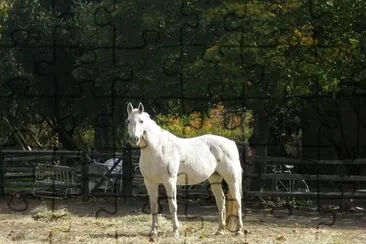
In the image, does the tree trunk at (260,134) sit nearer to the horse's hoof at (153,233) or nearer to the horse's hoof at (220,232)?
the horse's hoof at (220,232)

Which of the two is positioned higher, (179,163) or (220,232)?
(179,163)

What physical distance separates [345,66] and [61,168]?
25.2 feet

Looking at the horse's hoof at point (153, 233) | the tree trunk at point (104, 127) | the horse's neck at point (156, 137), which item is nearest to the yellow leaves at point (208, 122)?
the tree trunk at point (104, 127)

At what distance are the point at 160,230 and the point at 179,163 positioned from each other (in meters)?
1.15

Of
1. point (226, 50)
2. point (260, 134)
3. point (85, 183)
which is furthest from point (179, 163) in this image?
point (260, 134)

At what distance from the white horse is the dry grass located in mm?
452

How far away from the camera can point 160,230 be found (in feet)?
35.6

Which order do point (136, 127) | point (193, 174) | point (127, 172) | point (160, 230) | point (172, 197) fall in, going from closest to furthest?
point (136, 127), point (172, 197), point (193, 174), point (160, 230), point (127, 172)

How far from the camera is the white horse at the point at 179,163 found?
10.1 metres

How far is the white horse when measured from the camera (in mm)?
10055

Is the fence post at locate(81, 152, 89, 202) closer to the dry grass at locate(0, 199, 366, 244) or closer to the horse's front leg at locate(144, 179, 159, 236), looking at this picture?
the dry grass at locate(0, 199, 366, 244)

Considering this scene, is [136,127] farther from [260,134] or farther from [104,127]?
[104,127]

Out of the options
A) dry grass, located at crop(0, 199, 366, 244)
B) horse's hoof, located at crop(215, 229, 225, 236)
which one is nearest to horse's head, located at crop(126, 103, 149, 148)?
dry grass, located at crop(0, 199, 366, 244)

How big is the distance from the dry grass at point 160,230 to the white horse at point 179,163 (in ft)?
1.48
